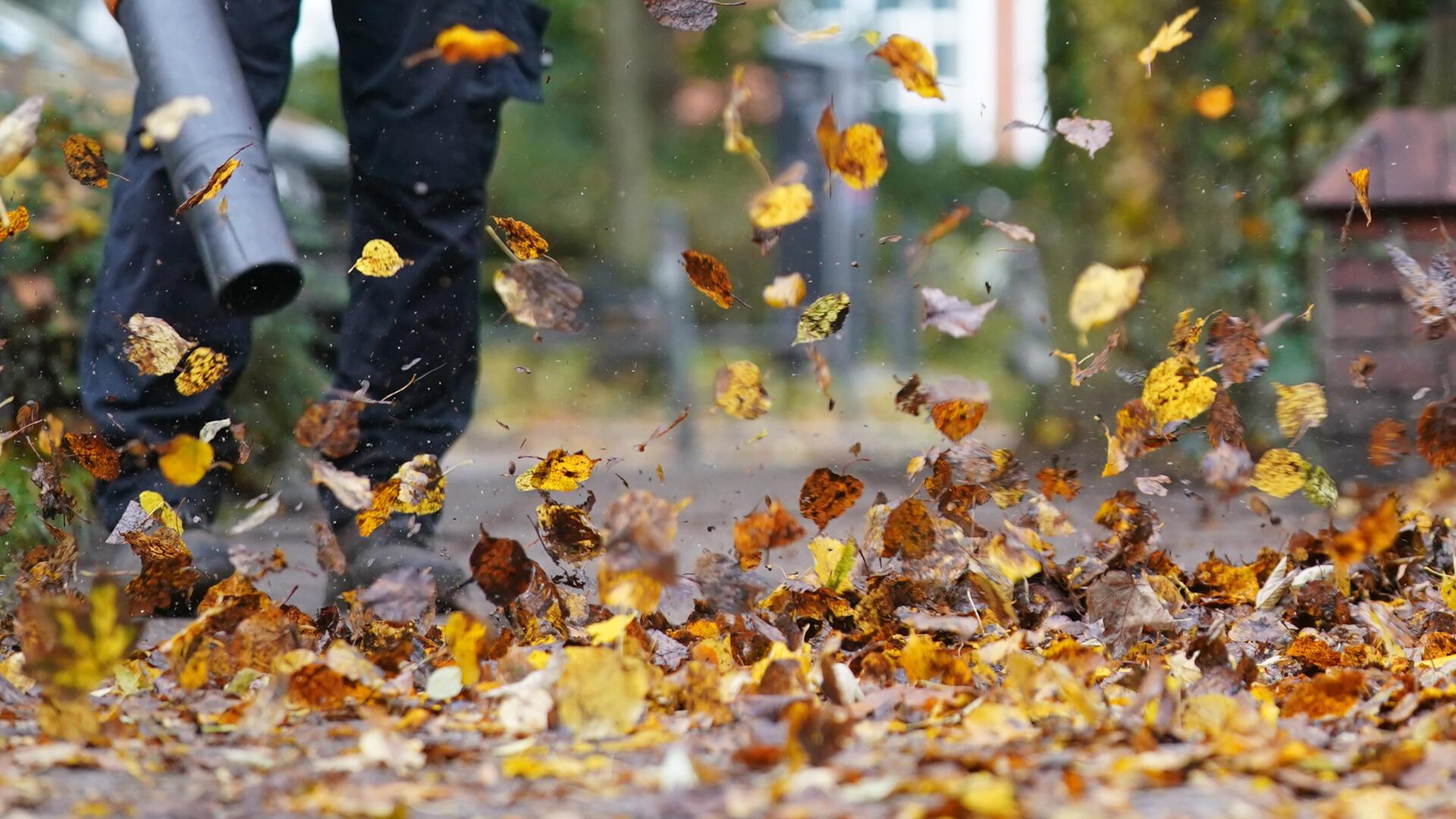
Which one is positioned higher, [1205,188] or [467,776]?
[1205,188]

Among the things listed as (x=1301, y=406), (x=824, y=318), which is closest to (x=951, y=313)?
(x=824, y=318)

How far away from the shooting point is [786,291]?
1733mm

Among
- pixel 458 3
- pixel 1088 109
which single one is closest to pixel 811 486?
pixel 458 3

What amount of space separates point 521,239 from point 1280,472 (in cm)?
101

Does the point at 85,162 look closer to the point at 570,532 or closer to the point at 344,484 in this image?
the point at 344,484

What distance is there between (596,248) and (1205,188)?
12.0 m

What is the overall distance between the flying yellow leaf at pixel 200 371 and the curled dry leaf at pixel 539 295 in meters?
0.45

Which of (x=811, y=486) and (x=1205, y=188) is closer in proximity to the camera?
(x=811, y=486)

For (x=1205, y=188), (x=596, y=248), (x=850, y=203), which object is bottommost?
(x=596, y=248)

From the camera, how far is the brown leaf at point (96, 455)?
5.79 feet

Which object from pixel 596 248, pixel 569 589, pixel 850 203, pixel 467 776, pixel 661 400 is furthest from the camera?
pixel 596 248

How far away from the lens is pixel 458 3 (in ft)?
6.35

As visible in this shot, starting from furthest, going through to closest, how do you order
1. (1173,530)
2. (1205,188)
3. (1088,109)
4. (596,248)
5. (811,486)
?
1. (596,248)
2. (1088,109)
3. (1205,188)
4. (1173,530)
5. (811,486)

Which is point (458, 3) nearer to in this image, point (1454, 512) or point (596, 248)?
point (1454, 512)
